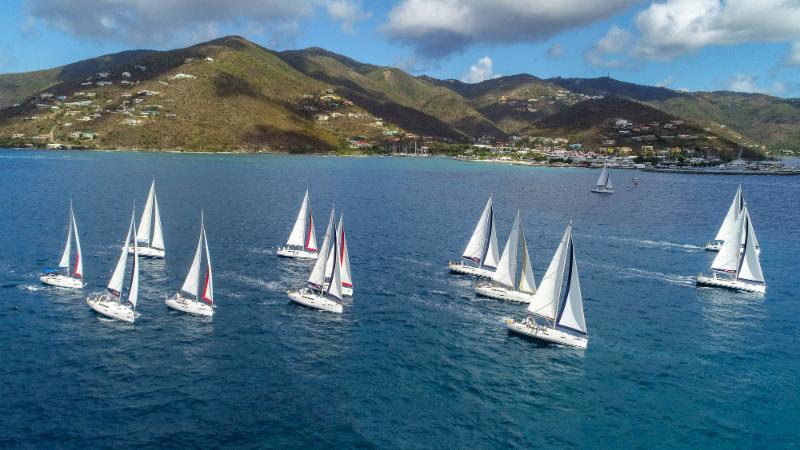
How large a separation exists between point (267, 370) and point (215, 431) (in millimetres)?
10057

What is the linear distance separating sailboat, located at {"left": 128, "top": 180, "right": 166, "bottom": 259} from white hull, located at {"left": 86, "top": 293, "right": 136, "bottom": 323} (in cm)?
2302

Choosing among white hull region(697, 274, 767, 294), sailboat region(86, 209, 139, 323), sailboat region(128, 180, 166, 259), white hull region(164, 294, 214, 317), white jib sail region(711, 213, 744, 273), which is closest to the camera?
sailboat region(86, 209, 139, 323)

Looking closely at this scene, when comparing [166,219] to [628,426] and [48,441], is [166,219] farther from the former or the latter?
[628,426]

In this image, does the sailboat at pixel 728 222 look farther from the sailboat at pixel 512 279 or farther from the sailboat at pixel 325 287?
the sailboat at pixel 325 287

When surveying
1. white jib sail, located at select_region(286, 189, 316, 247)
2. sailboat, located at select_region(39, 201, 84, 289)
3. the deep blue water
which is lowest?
the deep blue water

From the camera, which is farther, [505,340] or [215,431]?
[505,340]

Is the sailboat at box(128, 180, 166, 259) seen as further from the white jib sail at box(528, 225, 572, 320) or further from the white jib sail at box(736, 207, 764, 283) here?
the white jib sail at box(736, 207, 764, 283)

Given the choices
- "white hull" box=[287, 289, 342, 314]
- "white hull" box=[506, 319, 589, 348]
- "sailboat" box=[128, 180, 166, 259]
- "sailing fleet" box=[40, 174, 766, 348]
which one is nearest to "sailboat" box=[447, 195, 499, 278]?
"sailing fleet" box=[40, 174, 766, 348]

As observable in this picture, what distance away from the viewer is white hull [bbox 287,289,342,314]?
65000mm

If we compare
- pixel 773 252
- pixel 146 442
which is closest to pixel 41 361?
pixel 146 442

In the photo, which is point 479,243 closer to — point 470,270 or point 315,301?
point 470,270

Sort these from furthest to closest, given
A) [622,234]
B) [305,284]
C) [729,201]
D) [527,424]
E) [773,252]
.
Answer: [729,201] < [622,234] < [773,252] < [305,284] < [527,424]

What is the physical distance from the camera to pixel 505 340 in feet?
193

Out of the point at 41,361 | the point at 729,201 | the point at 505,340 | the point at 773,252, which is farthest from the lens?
the point at 729,201
